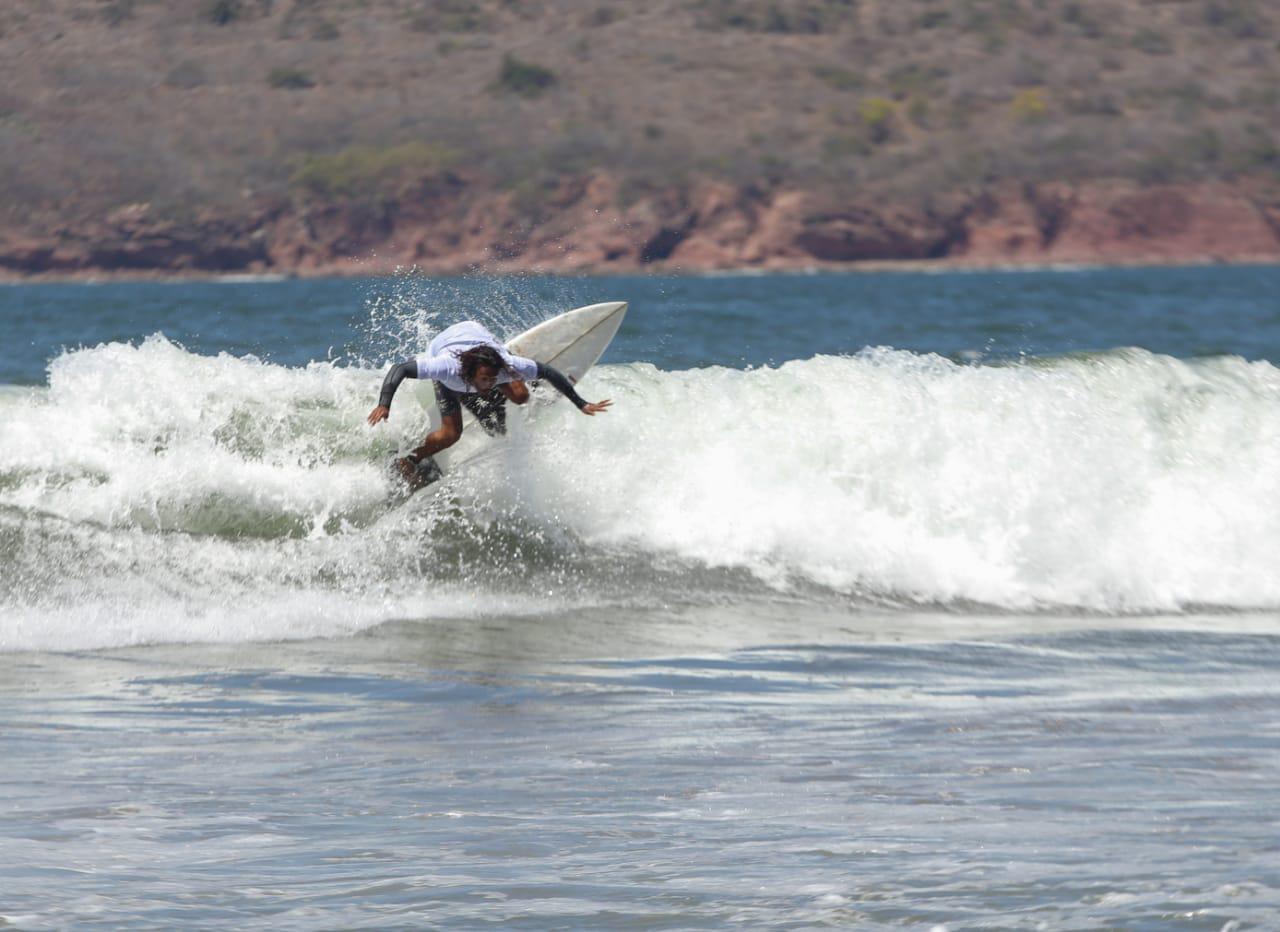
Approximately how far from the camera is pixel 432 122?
97.5 meters

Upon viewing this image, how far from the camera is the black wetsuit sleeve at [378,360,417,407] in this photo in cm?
1027

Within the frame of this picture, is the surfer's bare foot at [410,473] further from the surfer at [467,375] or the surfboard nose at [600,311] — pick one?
the surfboard nose at [600,311]

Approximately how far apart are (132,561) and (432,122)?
3507 inches

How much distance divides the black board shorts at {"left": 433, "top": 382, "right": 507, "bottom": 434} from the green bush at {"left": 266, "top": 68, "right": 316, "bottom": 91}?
92.0m

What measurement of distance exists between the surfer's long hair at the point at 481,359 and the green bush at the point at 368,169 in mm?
79350

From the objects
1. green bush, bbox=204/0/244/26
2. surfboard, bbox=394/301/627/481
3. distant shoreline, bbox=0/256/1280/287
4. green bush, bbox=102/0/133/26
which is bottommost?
distant shoreline, bbox=0/256/1280/287

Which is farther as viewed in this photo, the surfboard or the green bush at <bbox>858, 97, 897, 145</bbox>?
the green bush at <bbox>858, 97, 897, 145</bbox>

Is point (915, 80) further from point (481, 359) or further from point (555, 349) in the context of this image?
point (481, 359)

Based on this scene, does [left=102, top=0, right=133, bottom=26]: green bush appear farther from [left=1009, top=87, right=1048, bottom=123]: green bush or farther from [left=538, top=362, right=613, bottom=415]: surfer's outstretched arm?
[left=538, top=362, right=613, bottom=415]: surfer's outstretched arm

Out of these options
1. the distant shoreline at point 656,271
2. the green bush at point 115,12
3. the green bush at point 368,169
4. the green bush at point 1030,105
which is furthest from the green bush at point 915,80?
the green bush at point 115,12

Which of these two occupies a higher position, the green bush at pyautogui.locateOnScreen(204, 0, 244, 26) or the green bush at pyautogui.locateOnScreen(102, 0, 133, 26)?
the green bush at pyautogui.locateOnScreen(102, 0, 133, 26)

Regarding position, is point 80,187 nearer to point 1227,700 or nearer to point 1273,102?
point 1273,102

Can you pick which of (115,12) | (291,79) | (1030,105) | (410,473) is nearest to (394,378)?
(410,473)

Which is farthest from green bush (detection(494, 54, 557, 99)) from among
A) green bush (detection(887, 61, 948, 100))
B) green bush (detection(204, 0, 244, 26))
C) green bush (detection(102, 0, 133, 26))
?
green bush (detection(102, 0, 133, 26))
